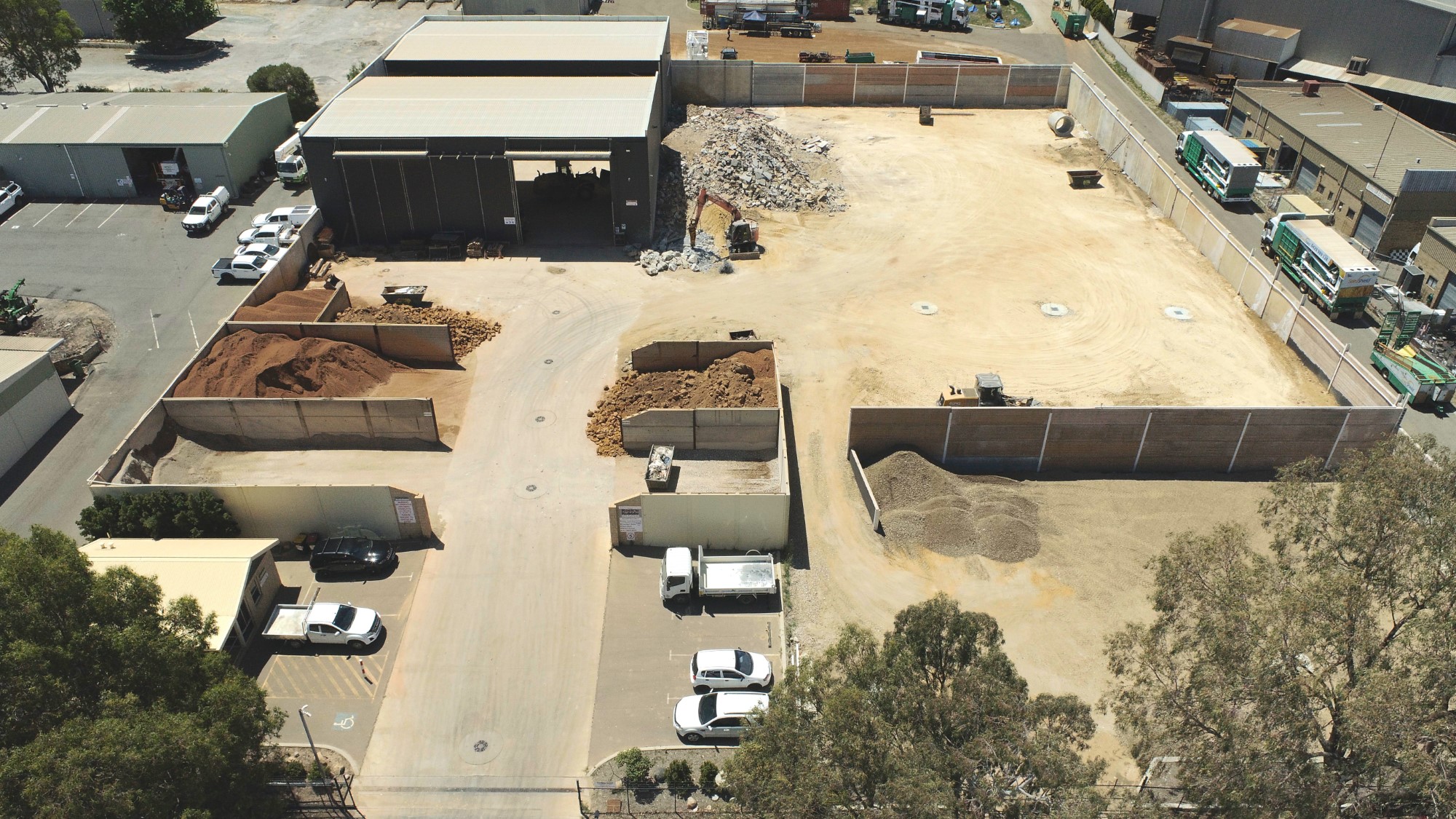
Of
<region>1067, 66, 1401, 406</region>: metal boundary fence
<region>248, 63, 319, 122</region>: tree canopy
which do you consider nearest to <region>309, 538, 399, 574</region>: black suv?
<region>1067, 66, 1401, 406</region>: metal boundary fence

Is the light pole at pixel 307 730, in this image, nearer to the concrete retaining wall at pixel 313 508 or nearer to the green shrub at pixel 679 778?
the concrete retaining wall at pixel 313 508

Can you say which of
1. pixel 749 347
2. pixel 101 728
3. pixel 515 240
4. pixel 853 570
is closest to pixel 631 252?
Answer: pixel 515 240

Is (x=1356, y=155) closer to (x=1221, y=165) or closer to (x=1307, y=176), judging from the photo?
(x=1307, y=176)

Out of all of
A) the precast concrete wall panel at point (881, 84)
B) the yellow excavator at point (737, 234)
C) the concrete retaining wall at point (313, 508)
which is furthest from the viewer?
the precast concrete wall panel at point (881, 84)

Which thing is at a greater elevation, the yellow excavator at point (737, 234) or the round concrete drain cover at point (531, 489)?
the yellow excavator at point (737, 234)

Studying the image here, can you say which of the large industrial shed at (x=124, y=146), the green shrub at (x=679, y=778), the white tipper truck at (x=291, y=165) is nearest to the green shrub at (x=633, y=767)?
the green shrub at (x=679, y=778)

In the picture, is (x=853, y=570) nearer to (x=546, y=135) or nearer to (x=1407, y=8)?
(x=546, y=135)
